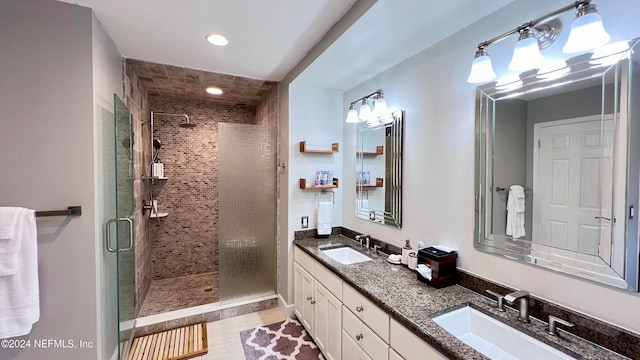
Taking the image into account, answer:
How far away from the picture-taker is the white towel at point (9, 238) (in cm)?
138

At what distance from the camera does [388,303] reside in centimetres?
141

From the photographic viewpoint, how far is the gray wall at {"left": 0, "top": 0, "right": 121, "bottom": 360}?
4.89 feet

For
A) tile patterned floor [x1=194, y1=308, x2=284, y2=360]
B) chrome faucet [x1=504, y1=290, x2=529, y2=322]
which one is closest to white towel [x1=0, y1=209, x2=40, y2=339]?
tile patterned floor [x1=194, y1=308, x2=284, y2=360]

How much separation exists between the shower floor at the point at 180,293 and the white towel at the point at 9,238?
1.60 metres

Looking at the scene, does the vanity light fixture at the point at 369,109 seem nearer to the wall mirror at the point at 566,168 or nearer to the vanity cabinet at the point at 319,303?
the wall mirror at the point at 566,168

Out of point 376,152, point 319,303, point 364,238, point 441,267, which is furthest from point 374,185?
point 319,303

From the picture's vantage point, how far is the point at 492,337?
4.26 feet

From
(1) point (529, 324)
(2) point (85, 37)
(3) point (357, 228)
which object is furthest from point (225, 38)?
(1) point (529, 324)

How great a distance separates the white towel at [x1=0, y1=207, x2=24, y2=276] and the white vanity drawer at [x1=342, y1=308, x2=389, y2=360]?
1.91 metres

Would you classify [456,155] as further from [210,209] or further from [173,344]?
[210,209]

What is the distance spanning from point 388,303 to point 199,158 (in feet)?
11.0

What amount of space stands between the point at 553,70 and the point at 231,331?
10.2 ft

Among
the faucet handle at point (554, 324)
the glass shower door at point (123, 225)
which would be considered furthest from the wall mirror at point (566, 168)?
the glass shower door at point (123, 225)

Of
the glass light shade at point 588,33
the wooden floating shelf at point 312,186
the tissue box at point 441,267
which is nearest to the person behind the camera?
the glass light shade at point 588,33
